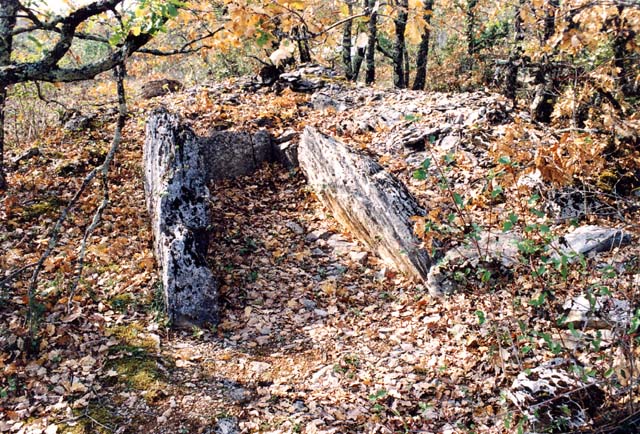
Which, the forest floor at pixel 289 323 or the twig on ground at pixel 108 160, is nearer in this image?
the twig on ground at pixel 108 160

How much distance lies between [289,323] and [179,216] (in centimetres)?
225

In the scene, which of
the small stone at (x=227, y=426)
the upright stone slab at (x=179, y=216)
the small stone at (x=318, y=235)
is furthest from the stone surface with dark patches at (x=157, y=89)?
the small stone at (x=227, y=426)

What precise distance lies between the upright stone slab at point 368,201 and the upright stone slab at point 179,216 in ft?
6.71

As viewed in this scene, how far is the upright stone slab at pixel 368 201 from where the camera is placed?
6082mm

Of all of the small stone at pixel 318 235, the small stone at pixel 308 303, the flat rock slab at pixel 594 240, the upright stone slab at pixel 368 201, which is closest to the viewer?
the flat rock slab at pixel 594 240

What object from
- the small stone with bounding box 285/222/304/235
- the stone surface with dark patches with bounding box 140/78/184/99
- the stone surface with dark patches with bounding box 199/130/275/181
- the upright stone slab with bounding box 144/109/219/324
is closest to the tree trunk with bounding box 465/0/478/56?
the stone surface with dark patches with bounding box 140/78/184/99

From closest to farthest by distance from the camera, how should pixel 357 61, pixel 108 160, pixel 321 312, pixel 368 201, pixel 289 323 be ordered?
pixel 108 160 < pixel 289 323 < pixel 321 312 < pixel 368 201 < pixel 357 61

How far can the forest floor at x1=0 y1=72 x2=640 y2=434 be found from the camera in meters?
4.11

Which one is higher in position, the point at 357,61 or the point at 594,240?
the point at 357,61

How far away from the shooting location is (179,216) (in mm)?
6395

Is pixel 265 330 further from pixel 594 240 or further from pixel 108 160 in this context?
pixel 594 240

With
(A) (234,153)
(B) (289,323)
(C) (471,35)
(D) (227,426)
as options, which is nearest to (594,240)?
(B) (289,323)

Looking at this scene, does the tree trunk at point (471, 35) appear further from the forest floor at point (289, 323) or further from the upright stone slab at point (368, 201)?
the upright stone slab at point (368, 201)

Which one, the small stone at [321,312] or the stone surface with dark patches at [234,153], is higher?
the stone surface with dark patches at [234,153]
